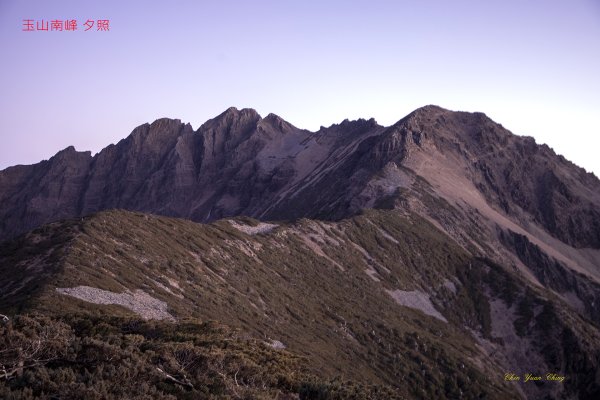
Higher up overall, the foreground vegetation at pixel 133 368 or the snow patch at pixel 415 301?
the foreground vegetation at pixel 133 368

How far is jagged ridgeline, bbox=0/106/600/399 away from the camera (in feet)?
Result: 87.6

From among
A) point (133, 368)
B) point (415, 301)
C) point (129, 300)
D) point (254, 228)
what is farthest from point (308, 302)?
point (133, 368)

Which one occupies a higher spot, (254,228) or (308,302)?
(254,228)

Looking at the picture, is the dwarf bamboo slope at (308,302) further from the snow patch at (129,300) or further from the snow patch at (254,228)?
the snow patch at (254,228)

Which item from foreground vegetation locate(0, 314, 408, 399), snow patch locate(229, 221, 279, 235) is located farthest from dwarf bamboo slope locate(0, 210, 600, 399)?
snow patch locate(229, 221, 279, 235)

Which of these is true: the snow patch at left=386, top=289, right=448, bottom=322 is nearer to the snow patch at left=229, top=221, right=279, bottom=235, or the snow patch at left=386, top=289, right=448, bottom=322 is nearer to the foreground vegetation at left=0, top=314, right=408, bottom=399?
the snow patch at left=229, top=221, right=279, bottom=235

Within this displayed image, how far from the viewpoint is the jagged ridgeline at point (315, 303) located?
26.7 meters

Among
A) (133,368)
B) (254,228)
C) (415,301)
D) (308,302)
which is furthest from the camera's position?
(415,301)

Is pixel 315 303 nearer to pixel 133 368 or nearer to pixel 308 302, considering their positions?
pixel 308 302

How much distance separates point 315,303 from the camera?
8569 cm

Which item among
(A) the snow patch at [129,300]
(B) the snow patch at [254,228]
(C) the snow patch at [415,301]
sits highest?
(B) the snow patch at [254,228]

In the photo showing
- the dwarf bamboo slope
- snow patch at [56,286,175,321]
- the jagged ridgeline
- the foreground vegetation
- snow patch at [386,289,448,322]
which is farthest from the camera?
snow patch at [386,289,448,322]

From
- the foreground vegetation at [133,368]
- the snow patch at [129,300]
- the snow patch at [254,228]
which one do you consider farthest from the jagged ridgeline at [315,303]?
the snow patch at [254,228]

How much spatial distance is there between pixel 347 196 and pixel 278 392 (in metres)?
133
